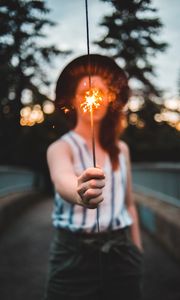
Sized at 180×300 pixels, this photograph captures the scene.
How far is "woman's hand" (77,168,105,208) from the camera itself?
955 millimetres

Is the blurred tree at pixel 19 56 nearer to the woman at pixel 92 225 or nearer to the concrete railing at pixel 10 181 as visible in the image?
the woman at pixel 92 225

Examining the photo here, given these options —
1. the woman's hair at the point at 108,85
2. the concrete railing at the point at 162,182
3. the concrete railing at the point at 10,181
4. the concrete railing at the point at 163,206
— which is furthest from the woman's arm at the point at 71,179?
the concrete railing at the point at 10,181

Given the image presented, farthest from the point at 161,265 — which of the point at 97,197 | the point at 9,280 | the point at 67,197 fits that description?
the point at 97,197

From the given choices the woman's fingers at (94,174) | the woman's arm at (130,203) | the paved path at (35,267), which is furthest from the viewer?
the paved path at (35,267)

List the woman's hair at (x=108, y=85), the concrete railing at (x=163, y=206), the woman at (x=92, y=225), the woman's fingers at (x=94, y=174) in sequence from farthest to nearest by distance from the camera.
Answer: the concrete railing at (x=163, y=206)
the woman at (x=92, y=225)
the woman's hair at (x=108, y=85)
the woman's fingers at (x=94, y=174)

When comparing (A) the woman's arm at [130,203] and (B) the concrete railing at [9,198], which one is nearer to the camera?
(A) the woman's arm at [130,203]

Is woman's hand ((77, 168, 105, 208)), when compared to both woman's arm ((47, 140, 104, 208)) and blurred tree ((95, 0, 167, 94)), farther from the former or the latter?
blurred tree ((95, 0, 167, 94))

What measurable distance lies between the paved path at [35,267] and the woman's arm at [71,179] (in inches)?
113

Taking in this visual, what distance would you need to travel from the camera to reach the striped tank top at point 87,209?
179 cm

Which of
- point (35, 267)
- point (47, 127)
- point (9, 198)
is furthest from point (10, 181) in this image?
point (47, 127)

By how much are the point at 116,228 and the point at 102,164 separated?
0.31m

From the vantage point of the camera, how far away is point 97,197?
1006 mm

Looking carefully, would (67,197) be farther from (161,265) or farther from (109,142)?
(161,265)

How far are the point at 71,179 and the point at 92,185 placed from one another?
51 cm
